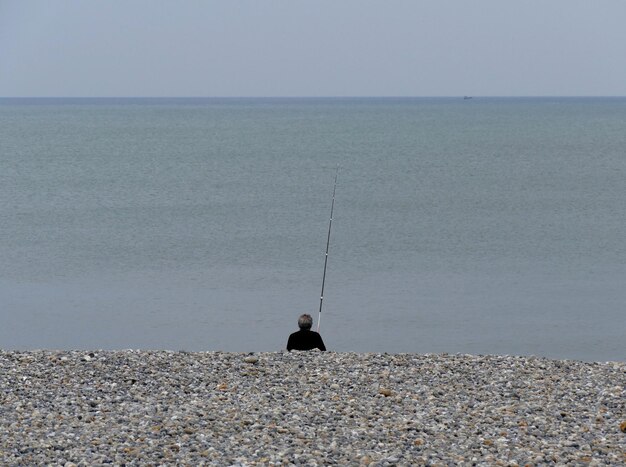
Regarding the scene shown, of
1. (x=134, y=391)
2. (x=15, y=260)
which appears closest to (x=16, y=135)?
(x=15, y=260)

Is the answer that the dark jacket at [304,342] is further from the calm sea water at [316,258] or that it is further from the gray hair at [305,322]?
the calm sea water at [316,258]

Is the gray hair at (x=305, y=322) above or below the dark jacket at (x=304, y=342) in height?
above

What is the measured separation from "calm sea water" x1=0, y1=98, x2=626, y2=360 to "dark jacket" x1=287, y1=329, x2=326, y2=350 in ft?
11.0

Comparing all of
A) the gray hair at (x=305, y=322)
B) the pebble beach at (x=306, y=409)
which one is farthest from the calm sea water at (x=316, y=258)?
the pebble beach at (x=306, y=409)

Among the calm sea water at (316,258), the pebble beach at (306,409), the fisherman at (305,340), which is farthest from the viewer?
the calm sea water at (316,258)

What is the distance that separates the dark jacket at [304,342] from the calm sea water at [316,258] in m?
3.36

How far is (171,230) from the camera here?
25703mm

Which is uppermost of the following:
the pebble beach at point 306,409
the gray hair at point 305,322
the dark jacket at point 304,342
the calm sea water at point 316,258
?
the calm sea water at point 316,258

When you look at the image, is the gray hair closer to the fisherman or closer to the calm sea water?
the fisherman

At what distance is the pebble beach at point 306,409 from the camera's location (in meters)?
6.91

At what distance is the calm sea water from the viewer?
14988mm

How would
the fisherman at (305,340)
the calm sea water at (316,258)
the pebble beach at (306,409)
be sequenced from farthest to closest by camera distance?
the calm sea water at (316,258), the fisherman at (305,340), the pebble beach at (306,409)

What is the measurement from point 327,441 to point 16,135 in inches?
3329

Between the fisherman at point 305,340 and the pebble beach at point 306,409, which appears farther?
the fisherman at point 305,340
